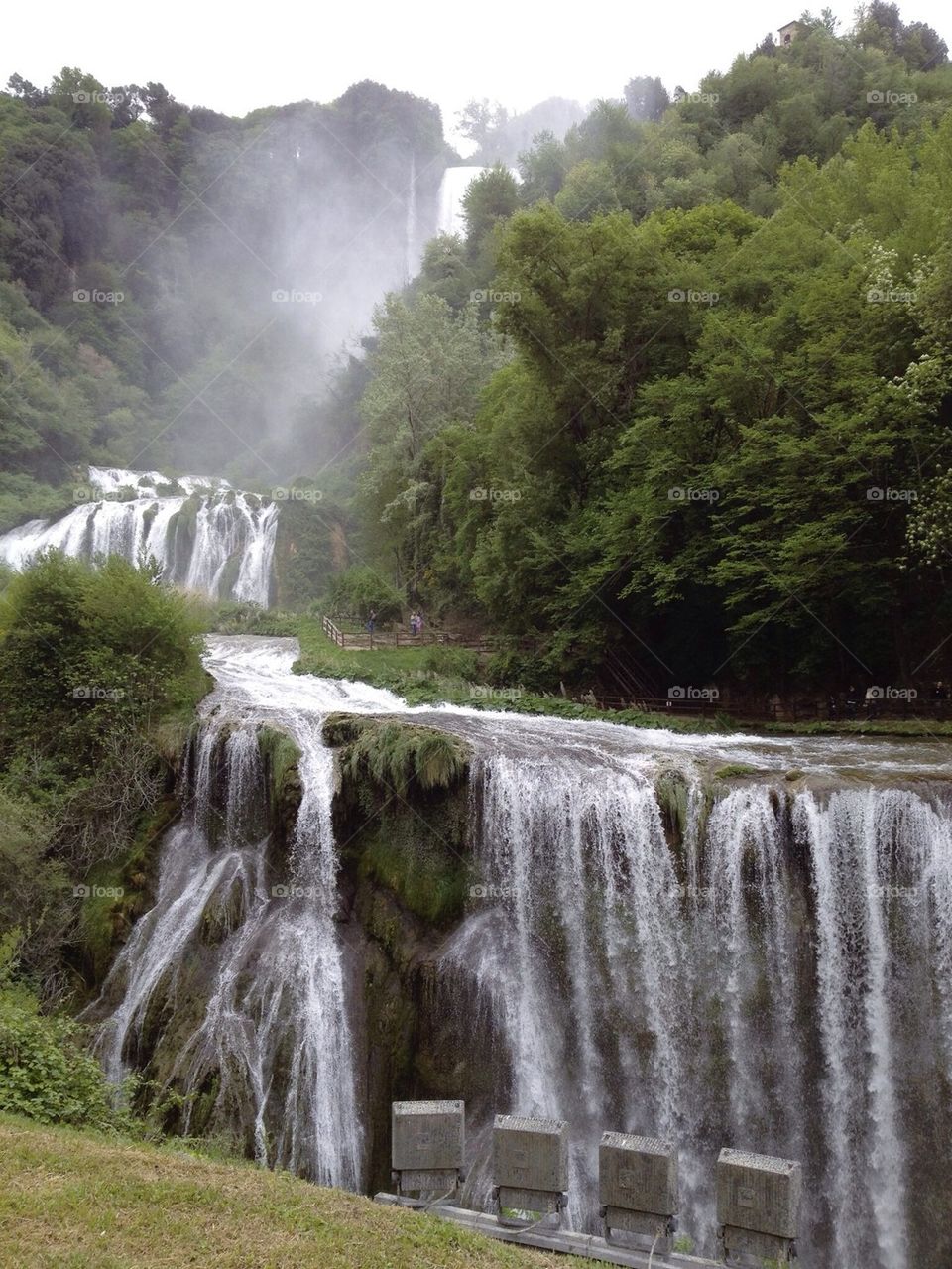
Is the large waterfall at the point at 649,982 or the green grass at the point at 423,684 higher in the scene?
the green grass at the point at 423,684

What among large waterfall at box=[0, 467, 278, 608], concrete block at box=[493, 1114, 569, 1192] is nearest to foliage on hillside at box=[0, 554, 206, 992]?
concrete block at box=[493, 1114, 569, 1192]

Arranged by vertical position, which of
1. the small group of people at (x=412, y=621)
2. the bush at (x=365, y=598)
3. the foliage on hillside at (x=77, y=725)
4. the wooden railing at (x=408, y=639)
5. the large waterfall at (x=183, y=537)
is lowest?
the foliage on hillside at (x=77, y=725)

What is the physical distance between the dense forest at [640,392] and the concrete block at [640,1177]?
14.3 meters

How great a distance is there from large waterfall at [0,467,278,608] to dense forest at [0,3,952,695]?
2505mm

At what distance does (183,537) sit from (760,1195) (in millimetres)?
39811

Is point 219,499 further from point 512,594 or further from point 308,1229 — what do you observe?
point 308,1229

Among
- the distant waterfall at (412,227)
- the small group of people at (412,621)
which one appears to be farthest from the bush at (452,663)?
the distant waterfall at (412,227)

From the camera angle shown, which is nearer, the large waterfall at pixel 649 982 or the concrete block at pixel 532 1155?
the concrete block at pixel 532 1155

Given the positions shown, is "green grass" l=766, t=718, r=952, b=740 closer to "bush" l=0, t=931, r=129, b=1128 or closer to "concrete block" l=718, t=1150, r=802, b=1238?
"concrete block" l=718, t=1150, r=802, b=1238

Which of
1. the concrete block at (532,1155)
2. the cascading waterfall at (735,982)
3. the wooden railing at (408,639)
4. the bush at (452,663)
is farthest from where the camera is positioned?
the wooden railing at (408,639)

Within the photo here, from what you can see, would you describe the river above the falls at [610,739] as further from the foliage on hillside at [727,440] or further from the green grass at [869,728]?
the foliage on hillside at [727,440]

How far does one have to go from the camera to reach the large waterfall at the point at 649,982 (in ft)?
42.3

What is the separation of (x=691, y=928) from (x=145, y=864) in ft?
32.8

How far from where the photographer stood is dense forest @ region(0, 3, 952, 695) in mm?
20844
